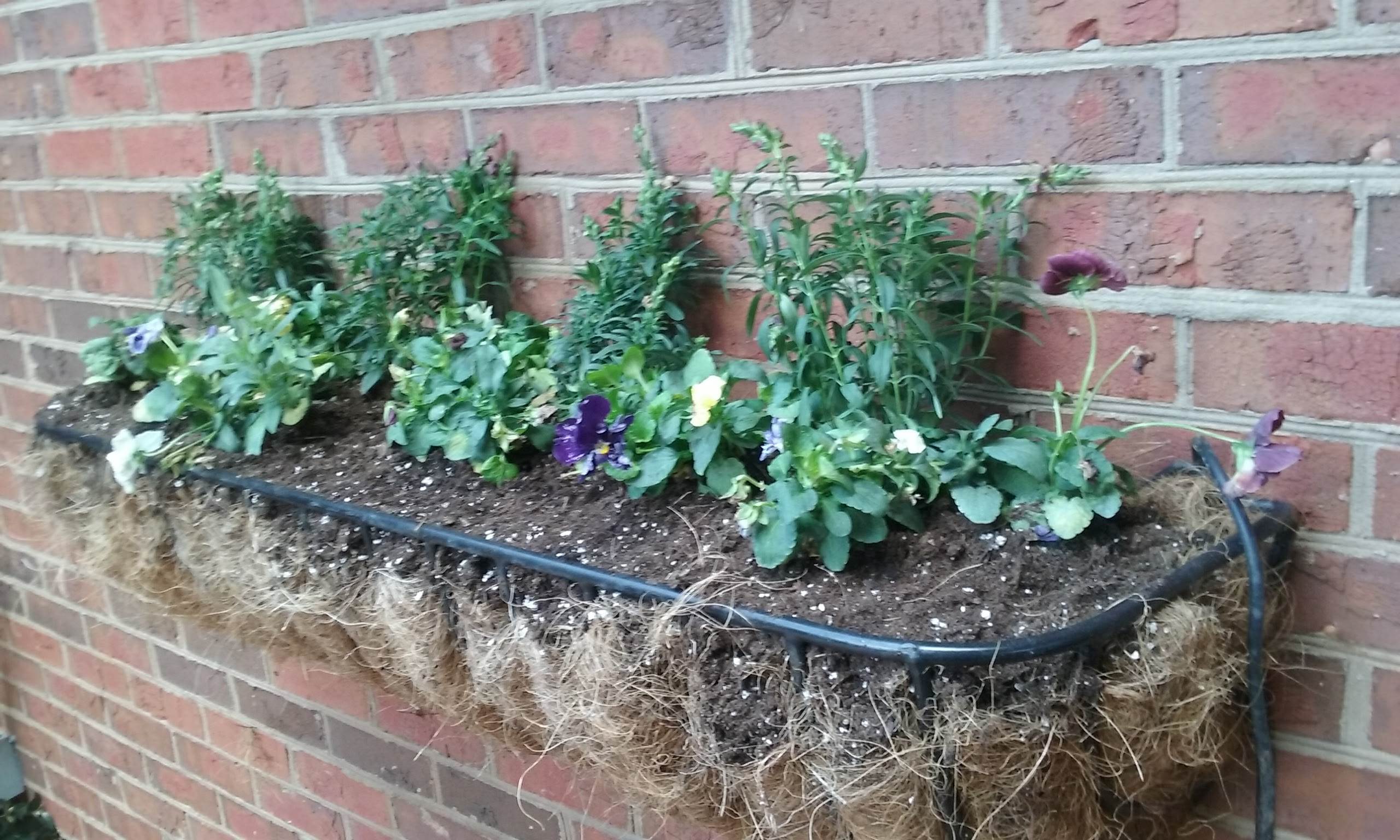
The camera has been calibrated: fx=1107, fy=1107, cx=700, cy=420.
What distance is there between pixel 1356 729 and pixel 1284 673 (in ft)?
0.20

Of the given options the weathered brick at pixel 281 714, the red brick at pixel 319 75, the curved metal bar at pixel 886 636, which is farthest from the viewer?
the weathered brick at pixel 281 714

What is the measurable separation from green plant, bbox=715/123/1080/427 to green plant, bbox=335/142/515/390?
35 cm

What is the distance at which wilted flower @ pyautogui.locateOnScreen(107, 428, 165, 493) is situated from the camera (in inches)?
46.3

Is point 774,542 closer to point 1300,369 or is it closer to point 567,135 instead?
point 1300,369

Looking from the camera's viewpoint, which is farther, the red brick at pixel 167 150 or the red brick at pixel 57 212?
the red brick at pixel 57 212

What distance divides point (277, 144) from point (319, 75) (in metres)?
0.12

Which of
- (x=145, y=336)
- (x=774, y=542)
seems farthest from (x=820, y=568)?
(x=145, y=336)

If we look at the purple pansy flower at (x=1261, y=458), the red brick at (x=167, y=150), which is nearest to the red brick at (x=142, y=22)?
the red brick at (x=167, y=150)

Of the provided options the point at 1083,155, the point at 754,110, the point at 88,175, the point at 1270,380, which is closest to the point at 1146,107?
the point at 1083,155

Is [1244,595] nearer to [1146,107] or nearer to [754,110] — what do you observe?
[1146,107]

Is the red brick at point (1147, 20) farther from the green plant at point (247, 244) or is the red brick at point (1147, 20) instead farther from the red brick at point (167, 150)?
the red brick at point (167, 150)

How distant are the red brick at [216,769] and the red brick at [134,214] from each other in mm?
857

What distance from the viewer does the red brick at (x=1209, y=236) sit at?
2.49 feet

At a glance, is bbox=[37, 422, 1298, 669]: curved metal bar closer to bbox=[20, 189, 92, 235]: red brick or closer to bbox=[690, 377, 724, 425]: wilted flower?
bbox=[690, 377, 724, 425]: wilted flower
